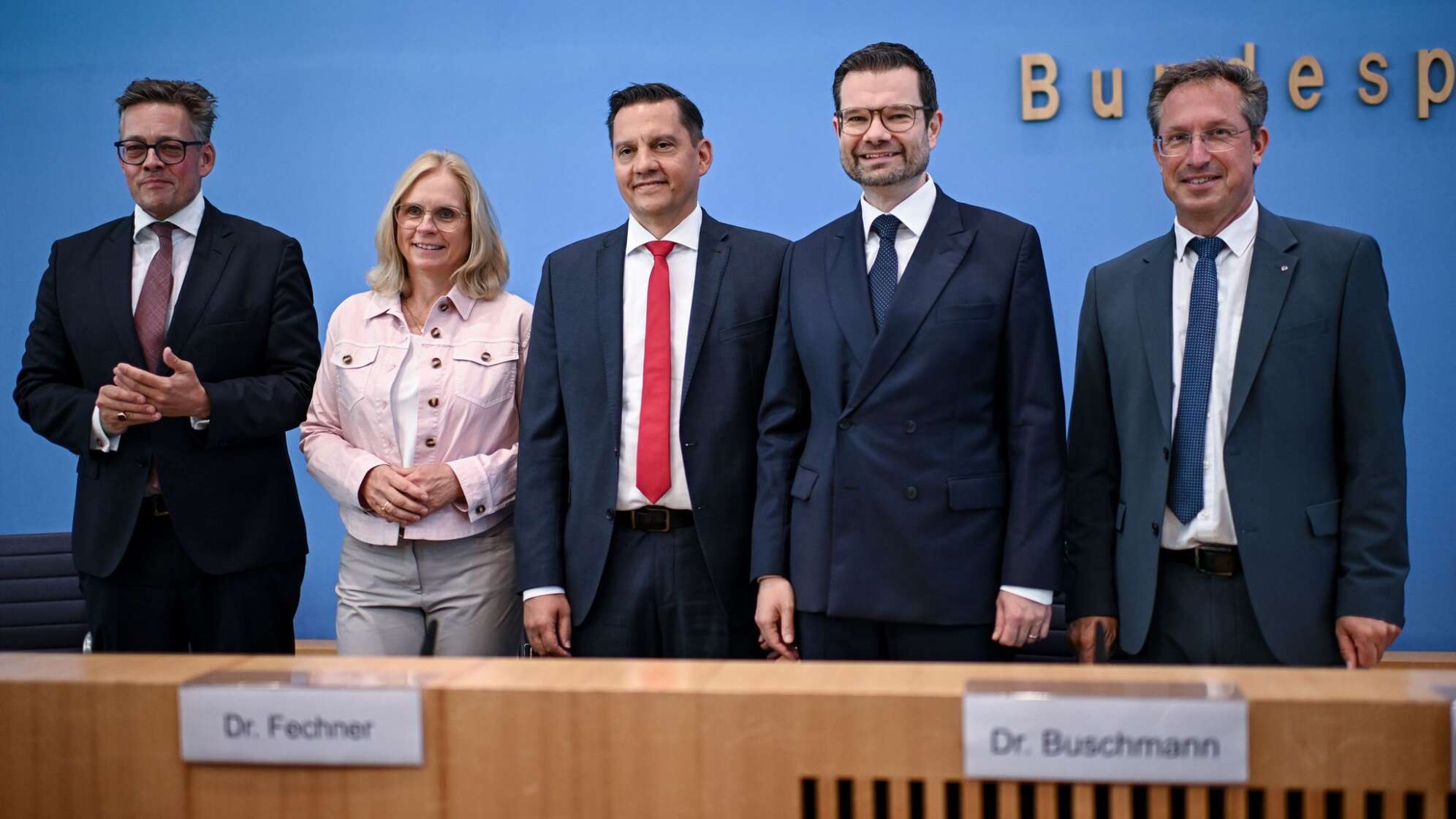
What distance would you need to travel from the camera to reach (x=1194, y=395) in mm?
2004

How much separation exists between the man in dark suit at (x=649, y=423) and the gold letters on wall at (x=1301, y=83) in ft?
5.50

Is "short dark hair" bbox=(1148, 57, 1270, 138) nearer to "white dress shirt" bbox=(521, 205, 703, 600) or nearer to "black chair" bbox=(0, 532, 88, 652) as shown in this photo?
"white dress shirt" bbox=(521, 205, 703, 600)

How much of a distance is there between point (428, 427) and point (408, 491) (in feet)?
0.53

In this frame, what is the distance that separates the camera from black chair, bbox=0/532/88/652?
3264mm

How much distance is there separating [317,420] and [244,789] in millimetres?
1592

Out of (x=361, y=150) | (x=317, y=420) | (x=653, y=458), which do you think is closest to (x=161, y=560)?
(x=317, y=420)

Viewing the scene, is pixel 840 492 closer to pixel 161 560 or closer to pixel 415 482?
pixel 415 482

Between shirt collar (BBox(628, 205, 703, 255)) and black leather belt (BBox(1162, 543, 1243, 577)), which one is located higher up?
shirt collar (BBox(628, 205, 703, 255))

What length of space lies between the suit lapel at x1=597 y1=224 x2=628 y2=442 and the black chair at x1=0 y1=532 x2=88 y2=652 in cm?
187

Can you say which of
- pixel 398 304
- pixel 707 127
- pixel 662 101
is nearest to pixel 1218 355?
pixel 662 101

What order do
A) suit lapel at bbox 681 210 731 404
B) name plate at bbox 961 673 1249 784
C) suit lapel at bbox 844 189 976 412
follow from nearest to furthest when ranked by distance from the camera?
name plate at bbox 961 673 1249 784
suit lapel at bbox 844 189 976 412
suit lapel at bbox 681 210 731 404

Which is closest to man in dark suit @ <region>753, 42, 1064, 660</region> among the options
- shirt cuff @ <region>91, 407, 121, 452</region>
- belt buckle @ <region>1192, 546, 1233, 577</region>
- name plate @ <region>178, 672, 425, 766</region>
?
belt buckle @ <region>1192, 546, 1233, 577</region>

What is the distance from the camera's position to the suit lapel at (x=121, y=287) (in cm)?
244

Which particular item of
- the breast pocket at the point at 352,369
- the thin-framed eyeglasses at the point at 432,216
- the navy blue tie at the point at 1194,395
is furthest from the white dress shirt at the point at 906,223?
the breast pocket at the point at 352,369
